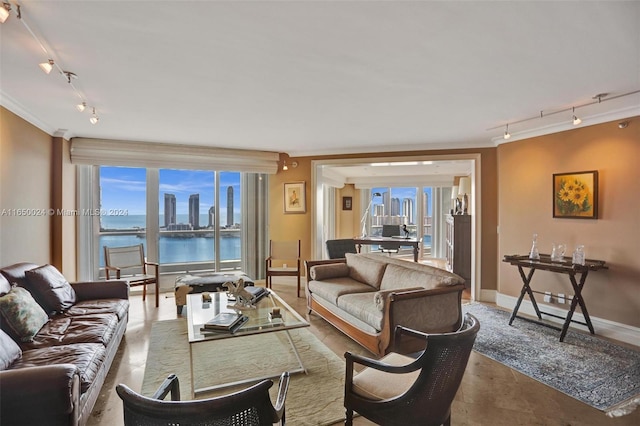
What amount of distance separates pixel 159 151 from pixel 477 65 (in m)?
4.60

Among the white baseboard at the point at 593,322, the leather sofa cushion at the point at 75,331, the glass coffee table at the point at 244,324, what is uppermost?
the leather sofa cushion at the point at 75,331

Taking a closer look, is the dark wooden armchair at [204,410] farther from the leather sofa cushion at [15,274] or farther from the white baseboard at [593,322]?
the white baseboard at [593,322]

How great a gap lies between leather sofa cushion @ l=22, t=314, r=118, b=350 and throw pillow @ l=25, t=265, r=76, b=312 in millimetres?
133

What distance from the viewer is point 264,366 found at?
2932 millimetres

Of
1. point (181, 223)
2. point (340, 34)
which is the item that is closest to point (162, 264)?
point (181, 223)

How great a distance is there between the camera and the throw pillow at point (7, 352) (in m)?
1.91

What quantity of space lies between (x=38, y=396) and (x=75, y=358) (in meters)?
0.50

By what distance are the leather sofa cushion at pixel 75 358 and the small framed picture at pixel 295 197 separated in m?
4.00

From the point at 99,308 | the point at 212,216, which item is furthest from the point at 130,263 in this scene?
the point at 99,308

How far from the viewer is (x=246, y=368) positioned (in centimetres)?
290

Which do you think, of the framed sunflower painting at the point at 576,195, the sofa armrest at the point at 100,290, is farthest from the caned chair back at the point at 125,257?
the framed sunflower painting at the point at 576,195

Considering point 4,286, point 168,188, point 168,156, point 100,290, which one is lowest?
point 100,290

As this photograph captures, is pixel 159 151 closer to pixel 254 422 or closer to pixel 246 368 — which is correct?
pixel 246 368

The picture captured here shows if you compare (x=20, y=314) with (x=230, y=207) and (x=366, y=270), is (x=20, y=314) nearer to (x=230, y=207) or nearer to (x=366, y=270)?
(x=366, y=270)
